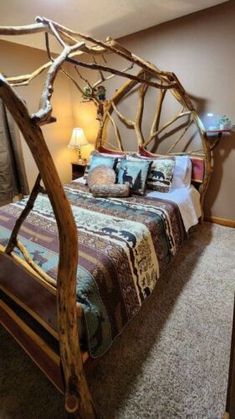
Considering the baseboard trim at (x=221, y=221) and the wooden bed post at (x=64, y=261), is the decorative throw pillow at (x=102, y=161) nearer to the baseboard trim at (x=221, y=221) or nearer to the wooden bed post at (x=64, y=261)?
the baseboard trim at (x=221, y=221)

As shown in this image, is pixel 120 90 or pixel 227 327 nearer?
pixel 227 327

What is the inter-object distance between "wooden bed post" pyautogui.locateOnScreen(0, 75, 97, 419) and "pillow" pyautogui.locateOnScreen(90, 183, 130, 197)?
5.11 ft

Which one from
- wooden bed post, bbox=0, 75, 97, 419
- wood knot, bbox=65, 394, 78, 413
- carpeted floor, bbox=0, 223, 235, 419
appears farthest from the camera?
carpeted floor, bbox=0, 223, 235, 419

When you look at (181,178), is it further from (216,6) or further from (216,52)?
(216,6)

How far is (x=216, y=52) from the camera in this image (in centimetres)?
252

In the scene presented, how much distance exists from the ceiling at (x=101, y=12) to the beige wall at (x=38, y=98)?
568mm

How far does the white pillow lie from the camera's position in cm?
268

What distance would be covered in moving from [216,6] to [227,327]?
3.02 meters

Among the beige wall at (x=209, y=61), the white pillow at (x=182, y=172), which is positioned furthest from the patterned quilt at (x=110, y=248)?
the beige wall at (x=209, y=61)

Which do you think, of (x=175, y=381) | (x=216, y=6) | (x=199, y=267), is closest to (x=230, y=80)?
(x=216, y=6)

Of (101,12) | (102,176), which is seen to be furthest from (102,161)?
(101,12)

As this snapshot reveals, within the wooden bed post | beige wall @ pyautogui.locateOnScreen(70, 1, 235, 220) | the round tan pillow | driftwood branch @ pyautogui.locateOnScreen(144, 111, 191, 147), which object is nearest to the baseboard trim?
beige wall @ pyautogui.locateOnScreen(70, 1, 235, 220)

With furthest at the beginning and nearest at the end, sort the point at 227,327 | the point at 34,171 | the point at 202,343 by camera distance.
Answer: the point at 34,171
the point at 227,327
the point at 202,343

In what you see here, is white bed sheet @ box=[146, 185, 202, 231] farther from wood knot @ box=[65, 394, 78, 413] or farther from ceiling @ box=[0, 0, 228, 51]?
ceiling @ box=[0, 0, 228, 51]
